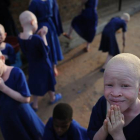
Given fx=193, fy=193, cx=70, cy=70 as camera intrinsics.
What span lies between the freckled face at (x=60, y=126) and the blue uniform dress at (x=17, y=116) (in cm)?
41

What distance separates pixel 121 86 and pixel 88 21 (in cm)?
427

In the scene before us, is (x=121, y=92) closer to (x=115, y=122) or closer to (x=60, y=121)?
(x=115, y=122)

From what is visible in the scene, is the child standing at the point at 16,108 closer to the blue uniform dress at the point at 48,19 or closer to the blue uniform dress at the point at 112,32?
the blue uniform dress at the point at 48,19

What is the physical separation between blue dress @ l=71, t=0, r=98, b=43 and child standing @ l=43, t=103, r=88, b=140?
3.51 metres

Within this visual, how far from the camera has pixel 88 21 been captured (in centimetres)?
514

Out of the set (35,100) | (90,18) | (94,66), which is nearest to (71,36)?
(90,18)

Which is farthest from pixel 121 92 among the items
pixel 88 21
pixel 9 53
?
pixel 88 21

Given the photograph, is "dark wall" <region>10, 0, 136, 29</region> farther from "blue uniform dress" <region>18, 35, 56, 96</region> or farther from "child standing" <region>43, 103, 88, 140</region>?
"child standing" <region>43, 103, 88, 140</region>

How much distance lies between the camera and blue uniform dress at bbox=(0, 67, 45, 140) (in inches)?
78.7

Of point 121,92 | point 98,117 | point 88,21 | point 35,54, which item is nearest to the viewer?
point 121,92

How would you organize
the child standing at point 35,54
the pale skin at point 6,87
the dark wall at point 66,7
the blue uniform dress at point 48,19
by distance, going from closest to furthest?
the pale skin at point 6,87 → the child standing at point 35,54 → the blue uniform dress at point 48,19 → the dark wall at point 66,7

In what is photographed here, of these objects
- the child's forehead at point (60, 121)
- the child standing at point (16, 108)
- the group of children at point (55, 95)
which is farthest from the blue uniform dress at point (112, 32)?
the child's forehead at point (60, 121)

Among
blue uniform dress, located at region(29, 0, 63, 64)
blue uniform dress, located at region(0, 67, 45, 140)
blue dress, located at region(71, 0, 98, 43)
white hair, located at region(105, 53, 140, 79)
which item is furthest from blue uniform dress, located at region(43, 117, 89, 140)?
blue dress, located at region(71, 0, 98, 43)

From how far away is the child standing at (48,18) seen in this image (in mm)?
3502
